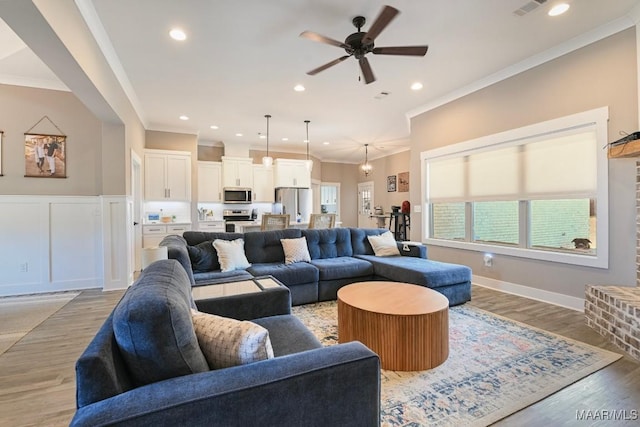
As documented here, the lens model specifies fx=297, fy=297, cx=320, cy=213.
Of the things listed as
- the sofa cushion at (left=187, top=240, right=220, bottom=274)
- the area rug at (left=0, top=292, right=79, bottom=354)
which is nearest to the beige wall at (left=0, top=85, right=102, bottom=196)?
the area rug at (left=0, top=292, right=79, bottom=354)

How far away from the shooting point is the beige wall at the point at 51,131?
4070 mm

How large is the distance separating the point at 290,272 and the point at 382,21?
2.58m

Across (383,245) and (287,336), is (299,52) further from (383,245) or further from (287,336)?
(287,336)

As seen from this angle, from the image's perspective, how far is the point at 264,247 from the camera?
12.7 feet

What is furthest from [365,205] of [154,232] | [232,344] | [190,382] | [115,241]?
[190,382]

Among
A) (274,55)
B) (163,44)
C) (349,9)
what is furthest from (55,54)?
(349,9)

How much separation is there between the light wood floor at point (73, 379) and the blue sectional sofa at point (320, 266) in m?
0.69

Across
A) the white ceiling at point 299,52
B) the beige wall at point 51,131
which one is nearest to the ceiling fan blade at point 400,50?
the white ceiling at point 299,52

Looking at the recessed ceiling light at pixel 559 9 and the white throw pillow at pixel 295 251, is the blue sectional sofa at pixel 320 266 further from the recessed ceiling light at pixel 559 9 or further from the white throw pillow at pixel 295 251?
the recessed ceiling light at pixel 559 9

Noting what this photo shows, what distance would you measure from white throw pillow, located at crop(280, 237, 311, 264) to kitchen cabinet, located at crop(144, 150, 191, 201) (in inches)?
141

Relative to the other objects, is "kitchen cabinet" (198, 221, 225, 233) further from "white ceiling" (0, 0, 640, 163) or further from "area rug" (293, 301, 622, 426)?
"area rug" (293, 301, 622, 426)

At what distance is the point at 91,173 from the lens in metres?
4.41

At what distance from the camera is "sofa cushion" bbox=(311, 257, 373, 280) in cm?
362

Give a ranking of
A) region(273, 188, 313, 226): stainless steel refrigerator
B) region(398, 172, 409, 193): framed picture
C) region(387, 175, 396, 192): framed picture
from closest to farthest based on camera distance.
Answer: region(273, 188, 313, 226): stainless steel refrigerator, region(398, 172, 409, 193): framed picture, region(387, 175, 396, 192): framed picture
